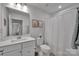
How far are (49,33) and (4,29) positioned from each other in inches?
38.1

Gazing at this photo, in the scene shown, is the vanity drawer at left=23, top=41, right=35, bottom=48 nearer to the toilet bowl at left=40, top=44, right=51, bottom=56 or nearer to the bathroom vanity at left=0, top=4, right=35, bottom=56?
the bathroom vanity at left=0, top=4, right=35, bottom=56

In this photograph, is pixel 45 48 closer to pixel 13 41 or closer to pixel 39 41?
pixel 39 41

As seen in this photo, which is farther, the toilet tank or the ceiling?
the toilet tank

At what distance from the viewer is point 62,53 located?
3.61 feet

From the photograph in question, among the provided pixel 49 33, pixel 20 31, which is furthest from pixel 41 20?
pixel 20 31

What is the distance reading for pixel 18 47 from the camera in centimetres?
112

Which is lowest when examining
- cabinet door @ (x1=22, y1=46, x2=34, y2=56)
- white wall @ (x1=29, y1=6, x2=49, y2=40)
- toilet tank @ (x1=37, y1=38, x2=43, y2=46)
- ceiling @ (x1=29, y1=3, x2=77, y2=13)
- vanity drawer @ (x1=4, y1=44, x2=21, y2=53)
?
cabinet door @ (x1=22, y1=46, x2=34, y2=56)

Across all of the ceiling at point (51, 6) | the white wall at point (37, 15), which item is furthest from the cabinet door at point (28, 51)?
the ceiling at point (51, 6)

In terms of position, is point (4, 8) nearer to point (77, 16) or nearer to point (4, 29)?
point (4, 29)

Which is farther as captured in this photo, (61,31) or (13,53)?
(61,31)

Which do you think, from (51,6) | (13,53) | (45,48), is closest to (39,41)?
(45,48)

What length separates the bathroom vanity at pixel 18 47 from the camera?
99 cm

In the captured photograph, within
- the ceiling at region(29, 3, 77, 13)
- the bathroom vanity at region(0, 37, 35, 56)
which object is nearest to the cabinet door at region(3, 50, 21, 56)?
the bathroom vanity at region(0, 37, 35, 56)

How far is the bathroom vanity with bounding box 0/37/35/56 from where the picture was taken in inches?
39.1
